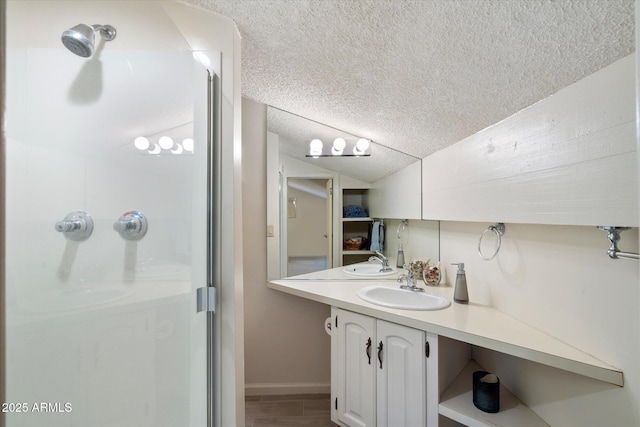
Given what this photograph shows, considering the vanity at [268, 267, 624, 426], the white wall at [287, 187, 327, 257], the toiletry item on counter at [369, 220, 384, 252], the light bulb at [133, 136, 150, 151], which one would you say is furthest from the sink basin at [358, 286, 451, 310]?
the light bulb at [133, 136, 150, 151]

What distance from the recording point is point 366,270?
1.89 metres

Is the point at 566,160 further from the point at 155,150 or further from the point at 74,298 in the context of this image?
the point at 74,298

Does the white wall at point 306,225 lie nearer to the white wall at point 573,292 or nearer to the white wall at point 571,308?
the white wall at point 573,292

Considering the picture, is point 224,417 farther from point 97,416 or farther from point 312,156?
point 312,156

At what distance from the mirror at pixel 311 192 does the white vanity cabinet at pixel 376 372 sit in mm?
533

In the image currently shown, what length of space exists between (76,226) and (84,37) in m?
0.68

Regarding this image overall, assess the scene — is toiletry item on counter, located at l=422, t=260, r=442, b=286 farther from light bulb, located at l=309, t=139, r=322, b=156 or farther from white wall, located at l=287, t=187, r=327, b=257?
light bulb, located at l=309, t=139, r=322, b=156

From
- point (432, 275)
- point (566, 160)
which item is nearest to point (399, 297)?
point (432, 275)

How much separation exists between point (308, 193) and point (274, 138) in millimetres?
468

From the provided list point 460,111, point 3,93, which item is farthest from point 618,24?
point 3,93

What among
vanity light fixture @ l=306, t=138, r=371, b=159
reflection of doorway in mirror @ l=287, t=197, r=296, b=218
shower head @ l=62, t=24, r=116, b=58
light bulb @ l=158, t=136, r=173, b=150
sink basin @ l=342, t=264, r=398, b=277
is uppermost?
shower head @ l=62, t=24, r=116, b=58

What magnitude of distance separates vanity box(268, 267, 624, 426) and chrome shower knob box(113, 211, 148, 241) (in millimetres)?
938

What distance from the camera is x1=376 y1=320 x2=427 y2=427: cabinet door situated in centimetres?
111

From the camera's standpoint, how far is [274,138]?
1805 mm
